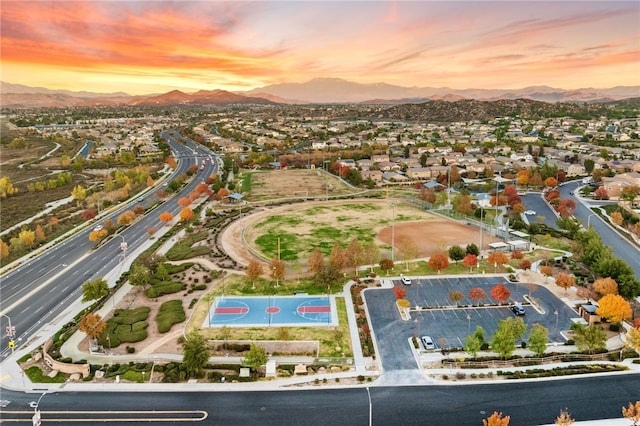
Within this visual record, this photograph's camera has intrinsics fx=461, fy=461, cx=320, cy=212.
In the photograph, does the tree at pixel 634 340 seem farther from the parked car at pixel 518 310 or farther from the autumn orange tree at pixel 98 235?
the autumn orange tree at pixel 98 235

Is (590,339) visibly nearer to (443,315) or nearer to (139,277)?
(443,315)

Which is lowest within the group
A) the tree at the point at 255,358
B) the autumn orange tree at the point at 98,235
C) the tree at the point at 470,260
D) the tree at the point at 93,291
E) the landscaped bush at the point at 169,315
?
the landscaped bush at the point at 169,315

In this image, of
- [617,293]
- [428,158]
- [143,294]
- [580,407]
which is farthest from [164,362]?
[428,158]

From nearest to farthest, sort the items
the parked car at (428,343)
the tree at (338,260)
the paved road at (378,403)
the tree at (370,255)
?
the paved road at (378,403)
the parked car at (428,343)
the tree at (338,260)
the tree at (370,255)

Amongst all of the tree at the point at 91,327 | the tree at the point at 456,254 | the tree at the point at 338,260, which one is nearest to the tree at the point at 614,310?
the tree at the point at 456,254

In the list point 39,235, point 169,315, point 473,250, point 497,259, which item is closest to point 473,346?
point 497,259

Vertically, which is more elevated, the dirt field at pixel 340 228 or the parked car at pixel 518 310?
the dirt field at pixel 340 228
